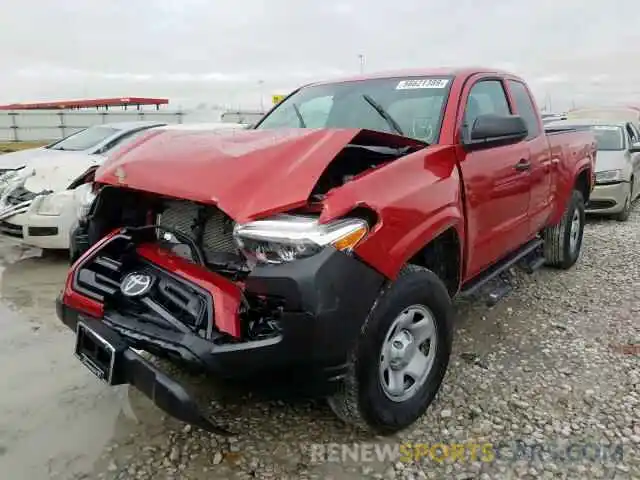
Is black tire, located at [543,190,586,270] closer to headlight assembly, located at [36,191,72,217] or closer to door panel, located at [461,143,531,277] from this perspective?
door panel, located at [461,143,531,277]

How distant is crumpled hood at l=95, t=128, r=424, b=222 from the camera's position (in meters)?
2.32

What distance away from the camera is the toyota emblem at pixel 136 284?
2.64 metres

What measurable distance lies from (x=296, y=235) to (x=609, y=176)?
759cm

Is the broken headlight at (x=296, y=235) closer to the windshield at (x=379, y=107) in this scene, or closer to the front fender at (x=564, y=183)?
the windshield at (x=379, y=107)

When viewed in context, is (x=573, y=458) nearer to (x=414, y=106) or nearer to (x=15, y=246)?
(x=414, y=106)

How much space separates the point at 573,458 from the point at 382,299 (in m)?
1.19

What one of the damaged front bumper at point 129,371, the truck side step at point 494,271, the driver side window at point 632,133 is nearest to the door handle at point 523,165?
the truck side step at point 494,271

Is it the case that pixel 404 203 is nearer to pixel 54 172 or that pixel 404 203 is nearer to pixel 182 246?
pixel 182 246

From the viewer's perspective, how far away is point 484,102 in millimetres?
3875

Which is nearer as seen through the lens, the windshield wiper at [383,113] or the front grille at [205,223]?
the front grille at [205,223]

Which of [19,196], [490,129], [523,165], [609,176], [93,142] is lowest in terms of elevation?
[609,176]

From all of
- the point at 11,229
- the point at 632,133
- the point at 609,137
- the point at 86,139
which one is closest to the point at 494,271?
the point at 11,229

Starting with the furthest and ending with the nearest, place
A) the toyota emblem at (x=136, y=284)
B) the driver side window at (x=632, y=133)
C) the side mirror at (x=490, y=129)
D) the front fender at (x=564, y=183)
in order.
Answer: the driver side window at (x=632, y=133) < the front fender at (x=564, y=183) < the side mirror at (x=490, y=129) < the toyota emblem at (x=136, y=284)

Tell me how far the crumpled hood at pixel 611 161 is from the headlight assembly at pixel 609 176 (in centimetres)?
9
